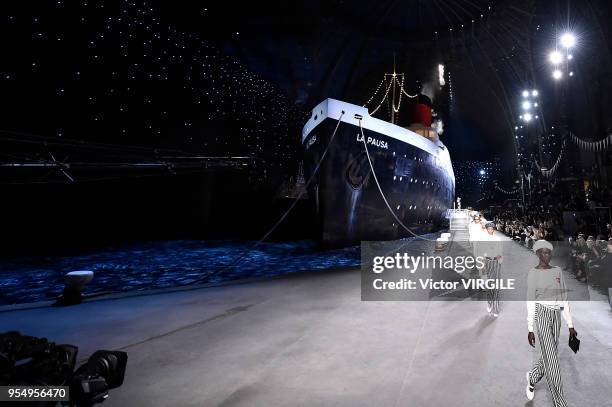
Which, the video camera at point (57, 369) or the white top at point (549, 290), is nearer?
the video camera at point (57, 369)

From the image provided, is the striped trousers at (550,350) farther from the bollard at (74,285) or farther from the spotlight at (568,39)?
the spotlight at (568,39)

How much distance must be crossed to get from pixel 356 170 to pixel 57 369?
14878 mm

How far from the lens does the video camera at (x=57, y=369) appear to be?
6.82 feet

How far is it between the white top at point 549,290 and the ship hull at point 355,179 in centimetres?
1193

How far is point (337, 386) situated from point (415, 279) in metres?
6.15

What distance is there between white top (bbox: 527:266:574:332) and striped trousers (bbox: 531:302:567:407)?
0.20 ft

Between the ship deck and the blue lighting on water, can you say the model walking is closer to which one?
the ship deck

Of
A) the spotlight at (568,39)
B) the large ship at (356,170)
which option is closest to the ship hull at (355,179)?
the large ship at (356,170)

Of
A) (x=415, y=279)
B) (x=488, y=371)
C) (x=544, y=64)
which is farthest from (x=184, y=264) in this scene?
(x=544, y=64)

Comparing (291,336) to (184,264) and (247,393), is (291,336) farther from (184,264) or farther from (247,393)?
(184,264)

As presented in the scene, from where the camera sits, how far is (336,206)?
15.9m

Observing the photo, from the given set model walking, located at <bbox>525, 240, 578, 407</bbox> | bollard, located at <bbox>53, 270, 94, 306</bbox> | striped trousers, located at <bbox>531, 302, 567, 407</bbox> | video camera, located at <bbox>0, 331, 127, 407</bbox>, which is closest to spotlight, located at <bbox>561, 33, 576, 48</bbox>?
model walking, located at <bbox>525, 240, 578, 407</bbox>

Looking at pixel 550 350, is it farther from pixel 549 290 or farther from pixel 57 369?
pixel 57 369

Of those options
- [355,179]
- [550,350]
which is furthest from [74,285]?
[355,179]
